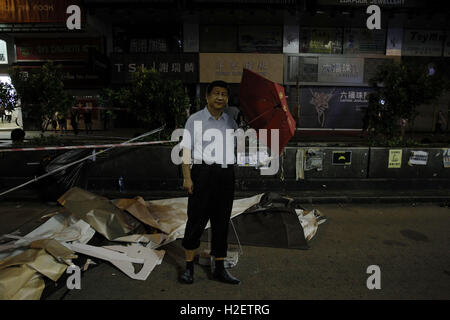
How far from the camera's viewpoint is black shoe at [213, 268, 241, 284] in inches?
125

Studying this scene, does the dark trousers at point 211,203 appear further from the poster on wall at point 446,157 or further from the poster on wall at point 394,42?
the poster on wall at point 394,42

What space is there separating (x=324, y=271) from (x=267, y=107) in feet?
6.40

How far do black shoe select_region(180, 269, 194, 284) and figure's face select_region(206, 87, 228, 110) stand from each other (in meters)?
1.71

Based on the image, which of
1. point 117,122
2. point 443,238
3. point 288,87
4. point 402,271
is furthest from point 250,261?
point 117,122

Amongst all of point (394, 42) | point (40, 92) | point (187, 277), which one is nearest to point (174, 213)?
point (187, 277)

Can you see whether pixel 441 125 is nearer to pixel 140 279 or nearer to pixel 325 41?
pixel 325 41

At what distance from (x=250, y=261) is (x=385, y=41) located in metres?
18.9

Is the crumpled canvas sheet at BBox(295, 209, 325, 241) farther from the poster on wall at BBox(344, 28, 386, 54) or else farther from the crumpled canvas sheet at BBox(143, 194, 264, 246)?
the poster on wall at BBox(344, 28, 386, 54)

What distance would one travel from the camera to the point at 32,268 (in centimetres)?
291

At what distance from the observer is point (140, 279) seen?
10.6ft

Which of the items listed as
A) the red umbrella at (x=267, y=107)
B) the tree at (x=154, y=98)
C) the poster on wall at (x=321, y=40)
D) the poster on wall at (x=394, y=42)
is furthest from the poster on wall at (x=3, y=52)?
the poster on wall at (x=394, y=42)

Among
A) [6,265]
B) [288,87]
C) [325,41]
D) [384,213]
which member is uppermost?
[325,41]

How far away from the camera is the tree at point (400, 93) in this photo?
7.47 meters

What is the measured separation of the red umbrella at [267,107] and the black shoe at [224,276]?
4.68 feet
